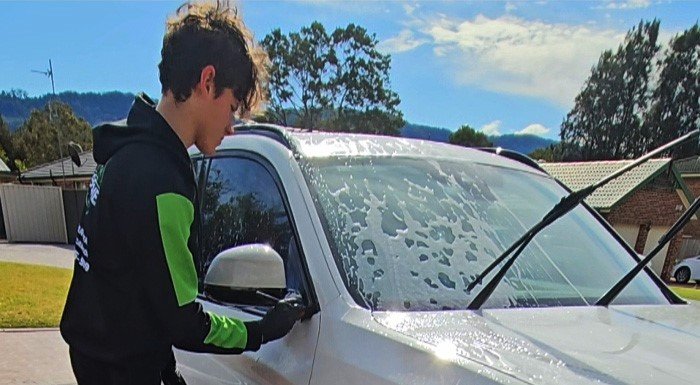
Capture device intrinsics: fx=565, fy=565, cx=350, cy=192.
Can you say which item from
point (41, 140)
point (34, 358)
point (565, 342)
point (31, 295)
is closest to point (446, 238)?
point (565, 342)

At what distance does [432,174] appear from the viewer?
7.75 ft

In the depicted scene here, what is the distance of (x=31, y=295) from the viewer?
9.21 metres

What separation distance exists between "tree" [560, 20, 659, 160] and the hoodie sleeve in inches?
2086

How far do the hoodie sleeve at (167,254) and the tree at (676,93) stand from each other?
53.0 meters

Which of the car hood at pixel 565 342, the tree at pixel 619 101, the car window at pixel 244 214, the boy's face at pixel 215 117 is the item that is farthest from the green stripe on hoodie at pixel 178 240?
the tree at pixel 619 101

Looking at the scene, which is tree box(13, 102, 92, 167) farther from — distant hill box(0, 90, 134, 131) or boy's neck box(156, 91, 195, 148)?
boy's neck box(156, 91, 195, 148)

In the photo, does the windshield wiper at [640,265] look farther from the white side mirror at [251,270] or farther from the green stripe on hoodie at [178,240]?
the green stripe on hoodie at [178,240]

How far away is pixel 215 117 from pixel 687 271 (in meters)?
25.0

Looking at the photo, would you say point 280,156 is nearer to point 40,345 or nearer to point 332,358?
point 332,358

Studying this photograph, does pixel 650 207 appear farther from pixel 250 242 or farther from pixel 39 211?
pixel 39 211

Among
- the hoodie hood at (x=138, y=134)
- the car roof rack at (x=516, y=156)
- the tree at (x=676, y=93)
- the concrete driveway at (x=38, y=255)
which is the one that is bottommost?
the concrete driveway at (x=38, y=255)

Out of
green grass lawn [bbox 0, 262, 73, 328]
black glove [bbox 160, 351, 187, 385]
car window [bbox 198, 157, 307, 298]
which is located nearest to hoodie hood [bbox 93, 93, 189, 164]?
car window [bbox 198, 157, 307, 298]

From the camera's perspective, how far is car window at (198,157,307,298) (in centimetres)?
200

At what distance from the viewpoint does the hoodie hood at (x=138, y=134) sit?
1558 mm
